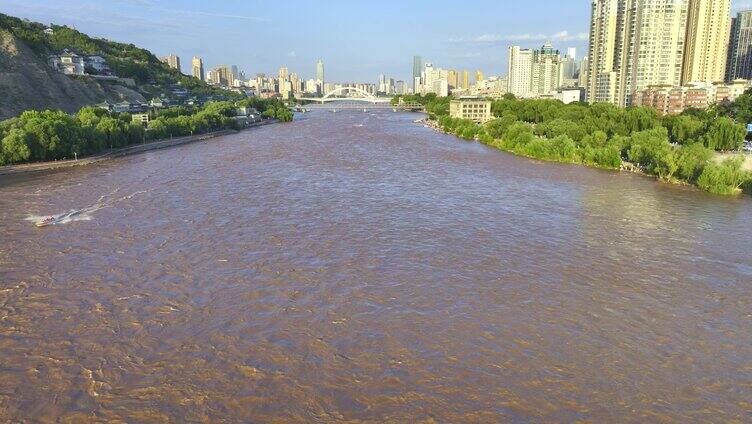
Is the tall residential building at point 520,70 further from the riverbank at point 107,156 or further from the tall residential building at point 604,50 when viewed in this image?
the riverbank at point 107,156

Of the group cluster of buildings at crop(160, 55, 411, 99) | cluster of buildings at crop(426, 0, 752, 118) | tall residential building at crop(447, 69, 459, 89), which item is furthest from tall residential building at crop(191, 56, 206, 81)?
cluster of buildings at crop(426, 0, 752, 118)

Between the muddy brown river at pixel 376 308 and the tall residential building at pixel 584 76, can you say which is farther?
the tall residential building at pixel 584 76

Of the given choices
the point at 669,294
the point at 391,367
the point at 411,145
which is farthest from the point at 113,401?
the point at 411,145

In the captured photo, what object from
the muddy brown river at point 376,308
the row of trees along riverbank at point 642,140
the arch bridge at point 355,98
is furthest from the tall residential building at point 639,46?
the arch bridge at point 355,98

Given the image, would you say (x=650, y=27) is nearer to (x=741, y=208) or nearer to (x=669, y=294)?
(x=741, y=208)

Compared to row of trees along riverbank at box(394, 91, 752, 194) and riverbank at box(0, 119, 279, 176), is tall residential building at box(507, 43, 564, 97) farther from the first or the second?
riverbank at box(0, 119, 279, 176)

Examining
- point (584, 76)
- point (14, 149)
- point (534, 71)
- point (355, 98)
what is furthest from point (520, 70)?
point (14, 149)

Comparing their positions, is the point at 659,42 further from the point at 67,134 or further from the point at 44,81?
the point at 44,81
